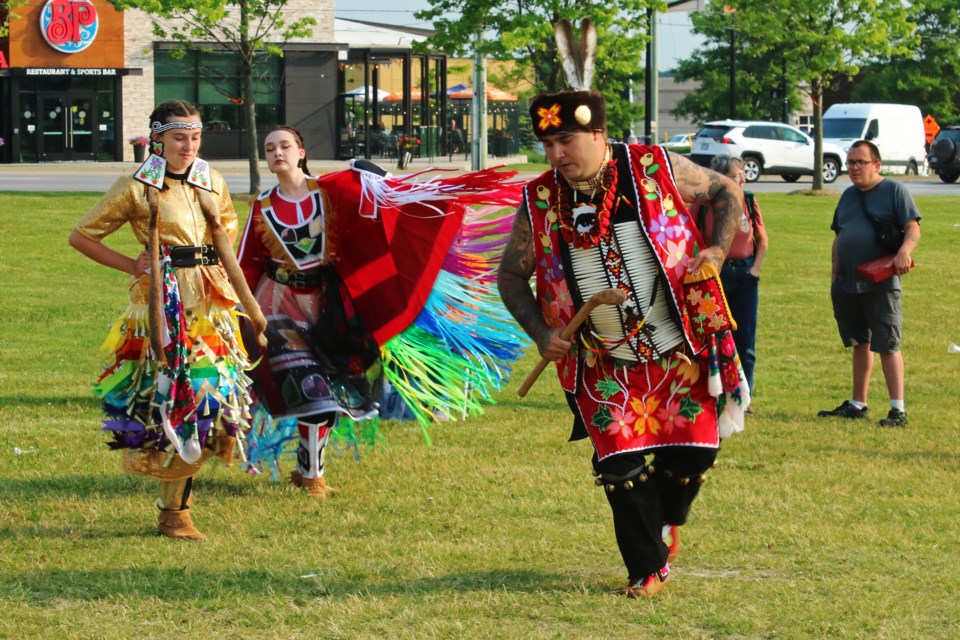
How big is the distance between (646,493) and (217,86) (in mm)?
40058

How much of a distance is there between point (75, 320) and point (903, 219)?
7.53m

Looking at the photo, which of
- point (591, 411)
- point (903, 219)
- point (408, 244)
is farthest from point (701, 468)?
point (903, 219)

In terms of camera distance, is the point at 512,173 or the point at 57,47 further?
the point at 57,47

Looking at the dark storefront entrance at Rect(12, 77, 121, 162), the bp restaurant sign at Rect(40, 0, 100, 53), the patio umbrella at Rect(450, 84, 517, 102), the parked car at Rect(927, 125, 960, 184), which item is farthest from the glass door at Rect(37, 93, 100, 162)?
the parked car at Rect(927, 125, 960, 184)

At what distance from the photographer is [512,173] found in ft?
23.0

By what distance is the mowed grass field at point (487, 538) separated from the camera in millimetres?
4719

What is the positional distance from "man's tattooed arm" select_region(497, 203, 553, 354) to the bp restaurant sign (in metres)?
39.5

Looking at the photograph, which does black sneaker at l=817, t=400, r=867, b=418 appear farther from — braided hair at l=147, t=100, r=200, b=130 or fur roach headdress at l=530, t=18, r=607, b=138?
braided hair at l=147, t=100, r=200, b=130

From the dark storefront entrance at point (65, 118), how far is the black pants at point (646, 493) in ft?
127

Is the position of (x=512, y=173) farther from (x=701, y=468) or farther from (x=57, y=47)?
(x=57, y=47)

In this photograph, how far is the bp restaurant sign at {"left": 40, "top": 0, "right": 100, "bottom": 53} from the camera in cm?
4159

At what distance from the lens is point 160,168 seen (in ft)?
18.2

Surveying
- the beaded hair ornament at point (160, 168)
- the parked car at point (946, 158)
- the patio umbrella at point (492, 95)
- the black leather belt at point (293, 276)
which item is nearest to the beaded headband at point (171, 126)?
the beaded hair ornament at point (160, 168)

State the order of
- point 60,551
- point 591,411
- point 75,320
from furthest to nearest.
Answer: point 75,320, point 60,551, point 591,411
